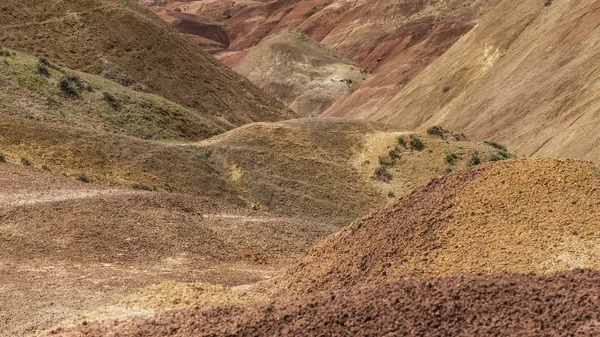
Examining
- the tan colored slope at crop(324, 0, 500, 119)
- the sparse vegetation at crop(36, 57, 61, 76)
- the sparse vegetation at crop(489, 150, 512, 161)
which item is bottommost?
the tan colored slope at crop(324, 0, 500, 119)

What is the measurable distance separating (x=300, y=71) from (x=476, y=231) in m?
77.7

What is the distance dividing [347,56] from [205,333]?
3667 inches

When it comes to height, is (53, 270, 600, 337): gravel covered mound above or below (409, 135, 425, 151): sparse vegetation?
above

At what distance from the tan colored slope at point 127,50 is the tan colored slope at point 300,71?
906 inches

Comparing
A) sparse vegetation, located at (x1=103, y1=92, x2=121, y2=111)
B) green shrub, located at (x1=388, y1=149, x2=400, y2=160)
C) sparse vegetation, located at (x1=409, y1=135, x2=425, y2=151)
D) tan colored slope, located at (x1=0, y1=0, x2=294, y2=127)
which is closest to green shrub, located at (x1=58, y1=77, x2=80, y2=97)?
sparse vegetation, located at (x1=103, y1=92, x2=121, y2=111)

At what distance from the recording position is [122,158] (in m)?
29.8

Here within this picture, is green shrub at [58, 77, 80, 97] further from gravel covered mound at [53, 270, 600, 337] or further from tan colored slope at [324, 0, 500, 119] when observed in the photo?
tan colored slope at [324, 0, 500, 119]

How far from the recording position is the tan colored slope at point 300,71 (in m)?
81.5

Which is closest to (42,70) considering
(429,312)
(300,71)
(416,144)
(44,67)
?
(44,67)

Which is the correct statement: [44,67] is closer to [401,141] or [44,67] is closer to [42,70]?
[42,70]

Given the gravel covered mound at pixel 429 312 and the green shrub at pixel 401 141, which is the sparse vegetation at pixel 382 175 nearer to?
the green shrub at pixel 401 141

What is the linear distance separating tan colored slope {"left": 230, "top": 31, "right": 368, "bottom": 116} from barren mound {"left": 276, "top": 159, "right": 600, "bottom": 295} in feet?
211

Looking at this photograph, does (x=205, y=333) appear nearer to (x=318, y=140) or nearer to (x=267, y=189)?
(x=267, y=189)

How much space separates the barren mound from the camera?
1088 cm
